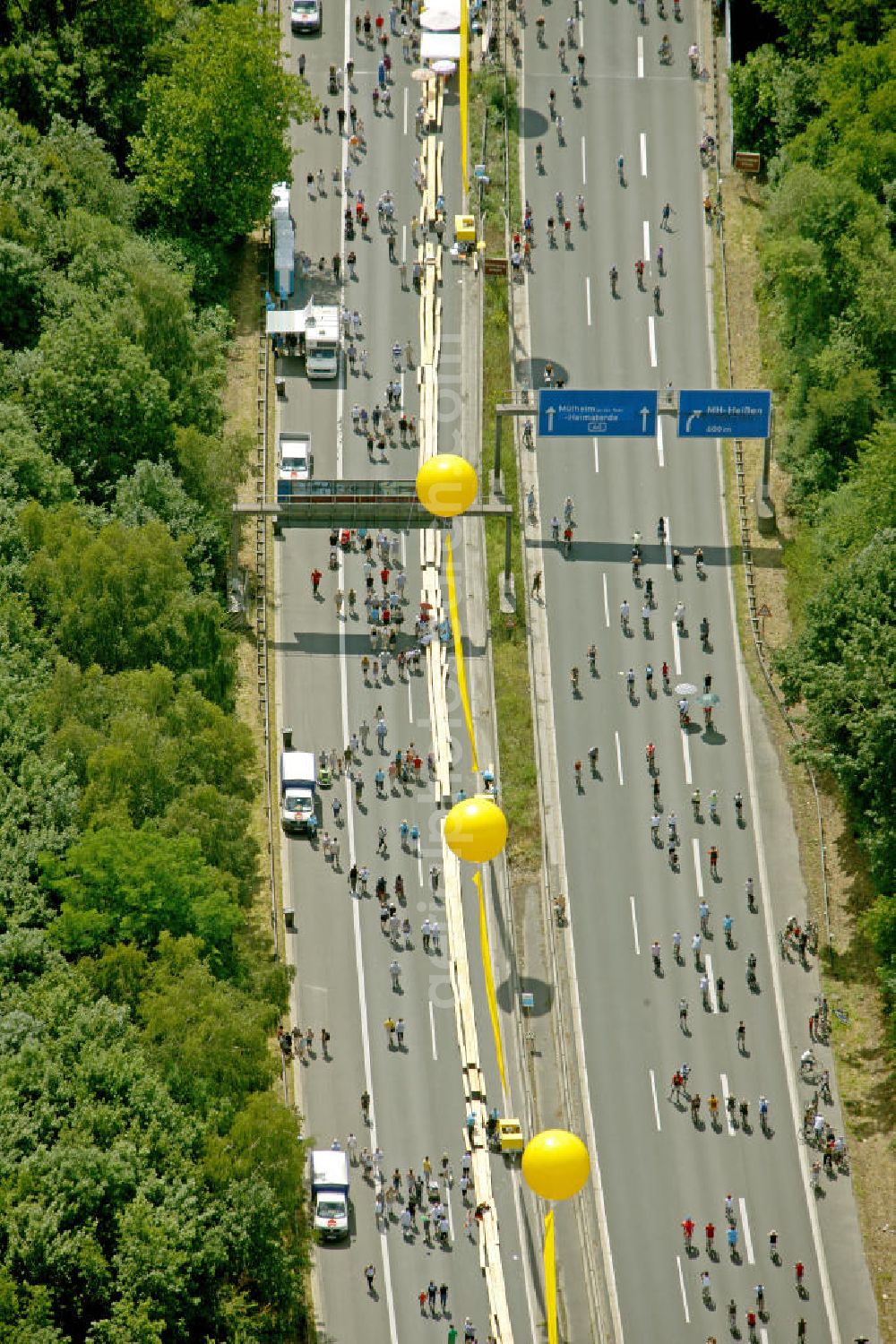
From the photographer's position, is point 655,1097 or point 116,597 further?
point 116,597

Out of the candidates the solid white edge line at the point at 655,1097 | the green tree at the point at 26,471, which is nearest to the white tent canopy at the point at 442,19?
the green tree at the point at 26,471

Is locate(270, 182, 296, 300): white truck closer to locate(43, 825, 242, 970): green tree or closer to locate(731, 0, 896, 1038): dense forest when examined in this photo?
locate(731, 0, 896, 1038): dense forest

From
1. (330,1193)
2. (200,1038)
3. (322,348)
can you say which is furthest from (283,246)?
(330,1193)

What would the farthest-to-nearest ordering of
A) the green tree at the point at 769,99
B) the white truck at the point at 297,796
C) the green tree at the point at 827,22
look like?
the green tree at the point at 769,99
the green tree at the point at 827,22
the white truck at the point at 297,796

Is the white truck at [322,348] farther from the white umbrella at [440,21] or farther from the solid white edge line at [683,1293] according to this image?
the solid white edge line at [683,1293]

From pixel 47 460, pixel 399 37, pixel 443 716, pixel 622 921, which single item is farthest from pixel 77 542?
pixel 399 37

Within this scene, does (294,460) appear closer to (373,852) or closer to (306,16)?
(373,852)

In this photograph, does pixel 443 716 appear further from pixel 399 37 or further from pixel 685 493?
pixel 399 37
